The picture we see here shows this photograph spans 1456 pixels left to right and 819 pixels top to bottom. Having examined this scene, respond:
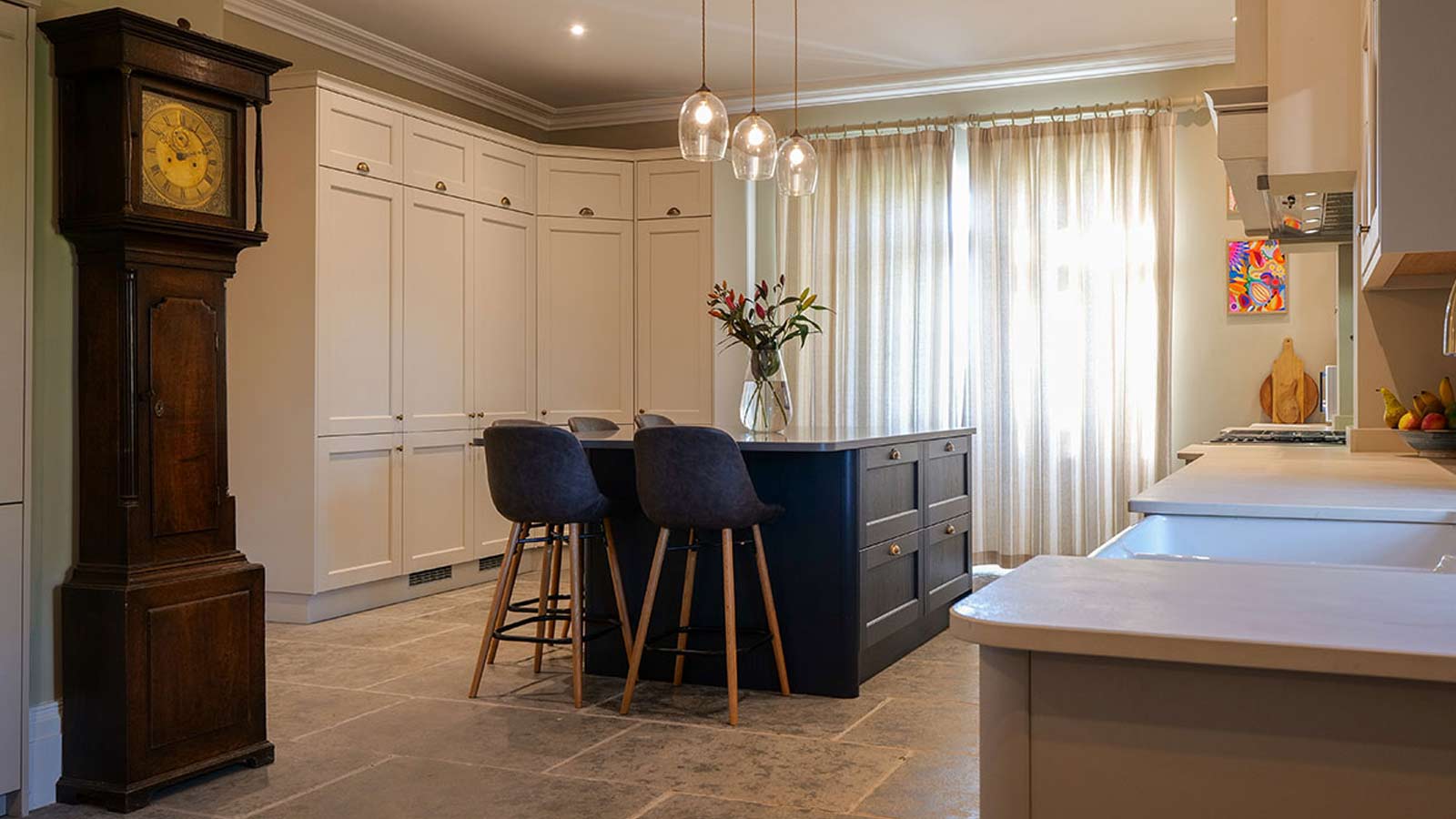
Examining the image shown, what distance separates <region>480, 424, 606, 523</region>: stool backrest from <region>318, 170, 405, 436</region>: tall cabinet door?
173cm

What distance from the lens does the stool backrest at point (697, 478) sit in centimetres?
355

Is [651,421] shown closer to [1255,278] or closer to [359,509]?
[359,509]

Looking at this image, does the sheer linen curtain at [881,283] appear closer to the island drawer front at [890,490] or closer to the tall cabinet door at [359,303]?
the island drawer front at [890,490]

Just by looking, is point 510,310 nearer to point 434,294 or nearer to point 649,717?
point 434,294

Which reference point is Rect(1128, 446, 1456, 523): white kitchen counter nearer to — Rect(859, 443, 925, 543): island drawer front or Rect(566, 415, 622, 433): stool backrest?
Rect(859, 443, 925, 543): island drawer front

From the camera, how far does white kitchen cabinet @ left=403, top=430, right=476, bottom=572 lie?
18.7 feet

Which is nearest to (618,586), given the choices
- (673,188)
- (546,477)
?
(546,477)

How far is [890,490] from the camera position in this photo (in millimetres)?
4211

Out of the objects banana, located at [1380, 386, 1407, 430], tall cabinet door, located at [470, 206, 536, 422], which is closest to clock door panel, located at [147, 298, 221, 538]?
tall cabinet door, located at [470, 206, 536, 422]

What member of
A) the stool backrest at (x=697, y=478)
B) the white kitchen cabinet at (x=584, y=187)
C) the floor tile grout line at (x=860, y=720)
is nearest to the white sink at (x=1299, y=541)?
the floor tile grout line at (x=860, y=720)

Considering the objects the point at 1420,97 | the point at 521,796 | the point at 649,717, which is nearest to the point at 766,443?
the point at 649,717

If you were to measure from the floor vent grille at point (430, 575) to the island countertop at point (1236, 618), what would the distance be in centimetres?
497

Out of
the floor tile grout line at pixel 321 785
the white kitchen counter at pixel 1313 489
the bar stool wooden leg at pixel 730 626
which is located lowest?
the floor tile grout line at pixel 321 785

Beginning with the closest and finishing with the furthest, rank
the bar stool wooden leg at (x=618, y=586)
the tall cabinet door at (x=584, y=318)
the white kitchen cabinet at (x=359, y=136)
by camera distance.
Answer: the bar stool wooden leg at (x=618, y=586), the white kitchen cabinet at (x=359, y=136), the tall cabinet door at (x=584, y=318)
